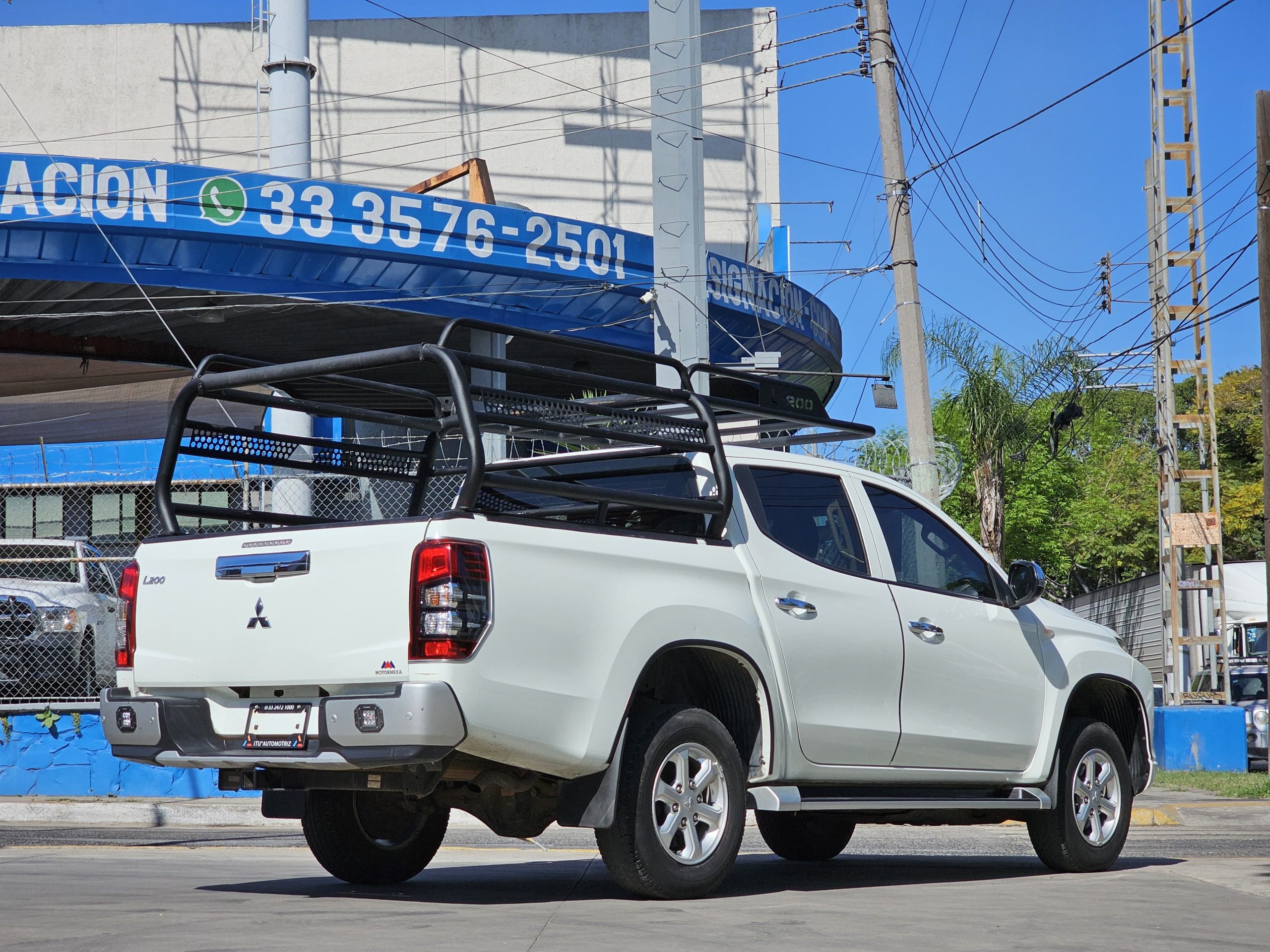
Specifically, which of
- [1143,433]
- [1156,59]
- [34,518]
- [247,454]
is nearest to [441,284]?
[34,518]

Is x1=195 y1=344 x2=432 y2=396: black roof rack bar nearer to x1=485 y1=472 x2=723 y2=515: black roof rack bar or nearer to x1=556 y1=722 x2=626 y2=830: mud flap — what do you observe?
x1=485 y1=472 x2=723 y2=515: black roof rack bar

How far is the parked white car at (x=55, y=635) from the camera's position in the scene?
44.1ft

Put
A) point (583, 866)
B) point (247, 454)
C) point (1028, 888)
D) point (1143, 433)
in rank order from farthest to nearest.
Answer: point (1143, 433) → point (583, 866) → point (1028, 888) → point (247, 454)

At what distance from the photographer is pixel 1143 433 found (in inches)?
2133

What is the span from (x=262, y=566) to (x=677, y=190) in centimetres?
898

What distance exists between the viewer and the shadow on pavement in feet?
21.5

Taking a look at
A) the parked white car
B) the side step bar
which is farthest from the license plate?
the parked white car

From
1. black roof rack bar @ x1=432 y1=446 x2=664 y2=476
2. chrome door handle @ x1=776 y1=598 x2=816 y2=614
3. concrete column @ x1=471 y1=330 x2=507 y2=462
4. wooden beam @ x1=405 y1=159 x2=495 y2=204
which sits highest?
wooden beam @ x1=405 y1=159 x2=495 y2=204

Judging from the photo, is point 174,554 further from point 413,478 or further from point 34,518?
point 34,518

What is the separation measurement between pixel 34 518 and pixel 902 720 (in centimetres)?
1945

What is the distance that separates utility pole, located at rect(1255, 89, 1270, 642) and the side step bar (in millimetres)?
11567

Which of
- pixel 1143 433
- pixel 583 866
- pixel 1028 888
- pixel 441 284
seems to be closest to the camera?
Result: pixel 1028 888

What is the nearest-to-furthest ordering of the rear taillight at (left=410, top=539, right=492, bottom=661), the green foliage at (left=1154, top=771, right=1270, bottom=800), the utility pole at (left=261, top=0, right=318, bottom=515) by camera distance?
the rear taillight at (left=410, top=539, right=492, bottom=661)
the green foliage at (left=1154, top=771, right=1270, bottom=800)
the utility pole at (left=261, top=0, right=318, bottom=515)

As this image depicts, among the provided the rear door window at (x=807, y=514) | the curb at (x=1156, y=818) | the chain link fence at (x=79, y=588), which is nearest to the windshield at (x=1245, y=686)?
the curb at (x=1156, y=818)
